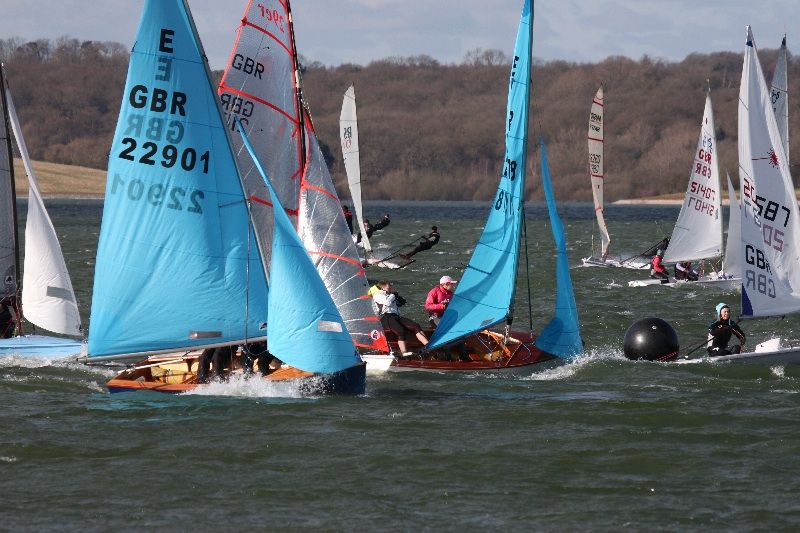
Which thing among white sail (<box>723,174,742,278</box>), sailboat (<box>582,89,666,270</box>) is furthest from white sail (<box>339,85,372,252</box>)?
white sail (<box>723,174,742,278</box>)

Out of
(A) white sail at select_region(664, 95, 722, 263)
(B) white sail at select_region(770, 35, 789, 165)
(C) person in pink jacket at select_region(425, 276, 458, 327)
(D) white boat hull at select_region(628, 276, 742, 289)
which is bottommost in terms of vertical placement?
(D) white boat hull at select_region(628, 276, 742, 289)

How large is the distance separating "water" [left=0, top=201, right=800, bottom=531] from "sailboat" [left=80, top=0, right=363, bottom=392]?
2.69 ft

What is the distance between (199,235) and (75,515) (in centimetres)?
598

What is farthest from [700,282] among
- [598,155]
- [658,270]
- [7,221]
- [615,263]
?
[7,221]

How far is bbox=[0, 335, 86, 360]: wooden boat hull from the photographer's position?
2394cm

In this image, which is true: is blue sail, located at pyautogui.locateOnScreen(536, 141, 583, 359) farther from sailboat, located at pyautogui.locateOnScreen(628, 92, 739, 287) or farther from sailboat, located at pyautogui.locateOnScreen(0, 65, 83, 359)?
sailboat, located at pyautogui.locateOnScreen(628, 92, 739, 287)

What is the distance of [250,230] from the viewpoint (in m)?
19.8

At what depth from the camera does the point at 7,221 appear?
2445 cm

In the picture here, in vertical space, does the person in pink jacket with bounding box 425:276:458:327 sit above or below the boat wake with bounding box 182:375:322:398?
above

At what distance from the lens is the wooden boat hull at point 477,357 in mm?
23125

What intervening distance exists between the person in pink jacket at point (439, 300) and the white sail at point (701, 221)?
2107cm

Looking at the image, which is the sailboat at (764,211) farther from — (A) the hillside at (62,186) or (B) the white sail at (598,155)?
(A) the hillside at (62,186)

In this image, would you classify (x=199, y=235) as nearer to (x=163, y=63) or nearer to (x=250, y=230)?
(x=250, y=230)

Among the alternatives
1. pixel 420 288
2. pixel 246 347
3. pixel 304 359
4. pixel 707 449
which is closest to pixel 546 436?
pixel 707 449
